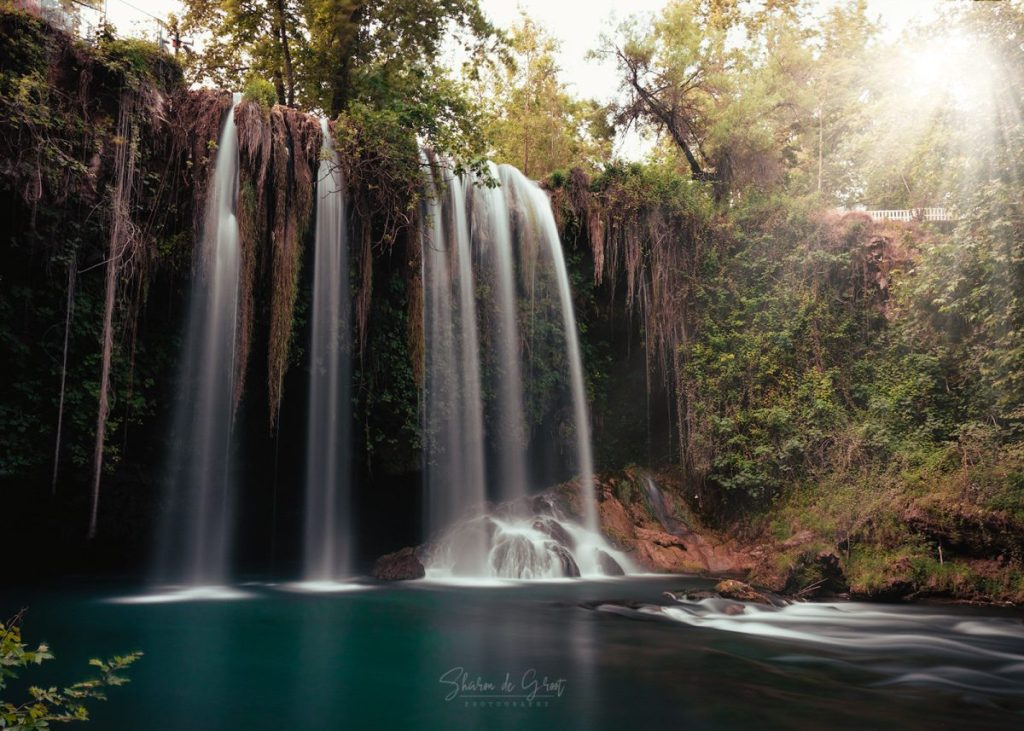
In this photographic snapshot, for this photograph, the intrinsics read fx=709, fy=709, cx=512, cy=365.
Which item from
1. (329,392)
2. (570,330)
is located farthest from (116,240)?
(570,330)

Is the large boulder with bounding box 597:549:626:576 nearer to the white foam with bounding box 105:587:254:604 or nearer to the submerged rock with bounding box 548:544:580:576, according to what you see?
the submerged rock with bounding box 548:544:580:576

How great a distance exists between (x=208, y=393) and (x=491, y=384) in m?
5.36

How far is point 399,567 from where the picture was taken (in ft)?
39.8

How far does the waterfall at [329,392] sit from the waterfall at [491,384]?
5.26 feet

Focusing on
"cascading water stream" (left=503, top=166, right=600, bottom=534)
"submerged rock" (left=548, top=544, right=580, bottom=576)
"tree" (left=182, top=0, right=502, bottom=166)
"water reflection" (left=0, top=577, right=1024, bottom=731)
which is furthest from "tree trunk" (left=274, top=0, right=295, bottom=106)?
"submerged rock" (left=548, top=544, right=580, bottom=576)

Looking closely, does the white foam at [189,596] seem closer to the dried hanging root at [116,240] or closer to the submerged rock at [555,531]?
the dried hanging root at [116,240]

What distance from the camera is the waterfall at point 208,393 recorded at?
10.8 m

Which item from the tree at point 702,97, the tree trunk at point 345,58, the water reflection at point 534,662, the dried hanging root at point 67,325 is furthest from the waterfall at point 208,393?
the tree at point 702,97

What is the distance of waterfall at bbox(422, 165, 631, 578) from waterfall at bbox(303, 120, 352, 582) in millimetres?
1604

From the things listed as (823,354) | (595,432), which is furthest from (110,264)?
(823,354)

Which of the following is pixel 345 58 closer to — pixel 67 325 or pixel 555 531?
pixel 67 325

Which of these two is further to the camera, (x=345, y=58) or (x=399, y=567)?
(x=345, y=58)

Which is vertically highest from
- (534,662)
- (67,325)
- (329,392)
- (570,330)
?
(570,330)

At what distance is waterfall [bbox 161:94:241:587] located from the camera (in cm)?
1084
